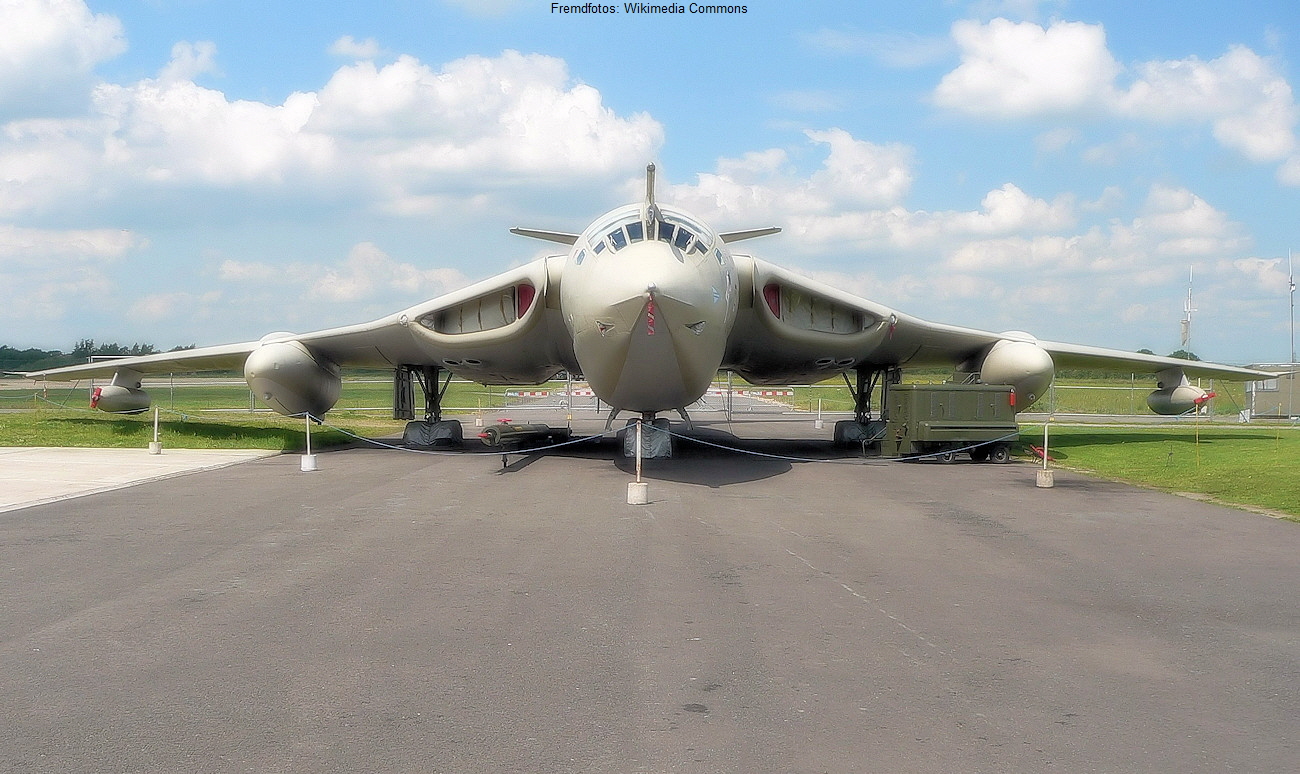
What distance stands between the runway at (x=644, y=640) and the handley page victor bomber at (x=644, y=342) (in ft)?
11.4

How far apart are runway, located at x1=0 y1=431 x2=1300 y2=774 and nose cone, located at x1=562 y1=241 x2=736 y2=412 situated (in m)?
3.06

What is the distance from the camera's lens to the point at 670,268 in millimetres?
12875

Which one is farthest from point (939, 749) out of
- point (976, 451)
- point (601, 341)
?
point (976, 451)

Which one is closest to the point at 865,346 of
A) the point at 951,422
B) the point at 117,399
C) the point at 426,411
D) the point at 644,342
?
the point at 951,422

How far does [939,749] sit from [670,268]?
9.53 meters

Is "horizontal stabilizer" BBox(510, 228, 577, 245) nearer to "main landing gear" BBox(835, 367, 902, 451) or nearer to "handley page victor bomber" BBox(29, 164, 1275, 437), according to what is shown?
"handley page victor bomber" BBox(29, 164, 1275, 437)

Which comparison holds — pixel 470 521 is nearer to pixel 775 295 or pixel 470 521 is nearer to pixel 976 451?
pixel 775 295

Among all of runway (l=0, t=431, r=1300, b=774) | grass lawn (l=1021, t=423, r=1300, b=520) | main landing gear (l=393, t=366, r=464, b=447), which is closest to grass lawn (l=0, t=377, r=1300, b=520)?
grass lawn (l=1021, t=423, r=1300, b=520)

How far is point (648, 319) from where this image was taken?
499 inches

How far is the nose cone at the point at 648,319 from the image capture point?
499 inches

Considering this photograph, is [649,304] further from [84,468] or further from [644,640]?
[84,468]

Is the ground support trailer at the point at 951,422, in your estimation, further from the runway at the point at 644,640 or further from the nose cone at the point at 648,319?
the runway at the point at 644,640

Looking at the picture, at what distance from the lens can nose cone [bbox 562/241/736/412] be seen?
12680mm

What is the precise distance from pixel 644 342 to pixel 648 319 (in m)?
0.51
